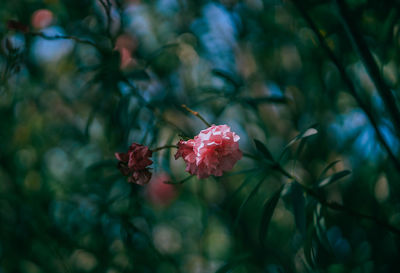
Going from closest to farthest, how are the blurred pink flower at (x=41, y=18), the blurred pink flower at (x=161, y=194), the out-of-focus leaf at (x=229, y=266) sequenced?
the out-of-focus leaf at (x=229, y=266) < the blurred pink flower at (x=41, y=18) < the blurred pink flower at (x=161, y=194)

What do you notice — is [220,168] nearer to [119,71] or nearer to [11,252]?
[119,71]

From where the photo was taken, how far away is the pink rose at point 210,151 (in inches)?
25.4

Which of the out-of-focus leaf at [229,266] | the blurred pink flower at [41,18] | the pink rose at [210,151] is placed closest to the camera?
the pink rose at [210,151]

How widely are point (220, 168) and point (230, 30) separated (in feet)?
3.33

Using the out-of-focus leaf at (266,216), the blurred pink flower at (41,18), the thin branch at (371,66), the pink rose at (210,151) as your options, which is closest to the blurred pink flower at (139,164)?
the pink rose at (210,151)

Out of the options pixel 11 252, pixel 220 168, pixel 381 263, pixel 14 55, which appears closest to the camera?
pixel 220 168

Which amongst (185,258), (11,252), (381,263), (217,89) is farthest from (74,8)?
(381,263)

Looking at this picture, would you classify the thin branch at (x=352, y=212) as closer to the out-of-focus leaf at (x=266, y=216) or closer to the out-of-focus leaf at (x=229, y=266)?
the out-of-focus leaf at (x=266, y=216)

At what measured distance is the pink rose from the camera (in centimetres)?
65

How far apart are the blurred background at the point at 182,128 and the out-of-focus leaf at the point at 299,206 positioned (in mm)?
316

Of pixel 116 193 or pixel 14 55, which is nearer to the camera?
pixel 14 55

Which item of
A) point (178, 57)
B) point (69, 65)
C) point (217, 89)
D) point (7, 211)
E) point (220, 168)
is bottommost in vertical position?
point (7, 211)

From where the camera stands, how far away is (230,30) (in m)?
1.53

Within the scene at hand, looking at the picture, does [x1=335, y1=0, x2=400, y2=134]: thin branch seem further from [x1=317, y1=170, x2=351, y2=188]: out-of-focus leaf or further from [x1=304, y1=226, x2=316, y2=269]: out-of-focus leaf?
[x1=304, y1=226, x2=316, y2=269]: out-of-focus leaf
